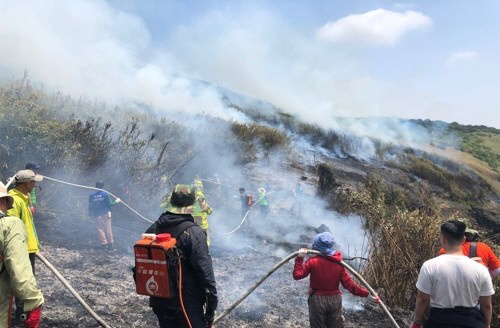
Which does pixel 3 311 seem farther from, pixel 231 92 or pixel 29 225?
pixel 231 92

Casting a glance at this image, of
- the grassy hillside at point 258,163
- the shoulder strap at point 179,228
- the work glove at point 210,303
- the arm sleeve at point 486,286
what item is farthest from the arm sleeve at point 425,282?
the grassy hillside at point 258,163

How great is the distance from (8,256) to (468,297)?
3037mm

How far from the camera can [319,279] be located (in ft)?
13.2

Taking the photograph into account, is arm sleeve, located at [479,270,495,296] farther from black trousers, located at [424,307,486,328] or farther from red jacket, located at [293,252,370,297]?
red jacket, located at [293,252,370,297]

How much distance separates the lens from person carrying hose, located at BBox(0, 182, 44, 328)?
247cm

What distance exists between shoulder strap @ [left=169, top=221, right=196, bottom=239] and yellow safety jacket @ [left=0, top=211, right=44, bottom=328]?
0.91m

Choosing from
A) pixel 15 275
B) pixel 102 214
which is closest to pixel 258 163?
pixel 102 214

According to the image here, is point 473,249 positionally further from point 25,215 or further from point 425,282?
point 25,215

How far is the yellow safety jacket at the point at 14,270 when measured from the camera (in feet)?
8.10

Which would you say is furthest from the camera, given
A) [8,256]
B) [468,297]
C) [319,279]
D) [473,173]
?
[473,173]

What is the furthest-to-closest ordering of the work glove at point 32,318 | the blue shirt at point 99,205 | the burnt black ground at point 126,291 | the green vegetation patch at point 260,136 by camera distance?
the green vegetation patch at point 260,136 → the blue shirt at point 99,205 → the burnt black ground at point 126,291 → the work glove at point 32,318

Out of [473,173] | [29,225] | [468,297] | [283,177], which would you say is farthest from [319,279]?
[473,173]

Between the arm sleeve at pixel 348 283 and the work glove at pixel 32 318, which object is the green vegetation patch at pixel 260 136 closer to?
the arm sleeve at pixel 348 283

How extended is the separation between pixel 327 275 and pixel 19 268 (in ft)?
8.70
